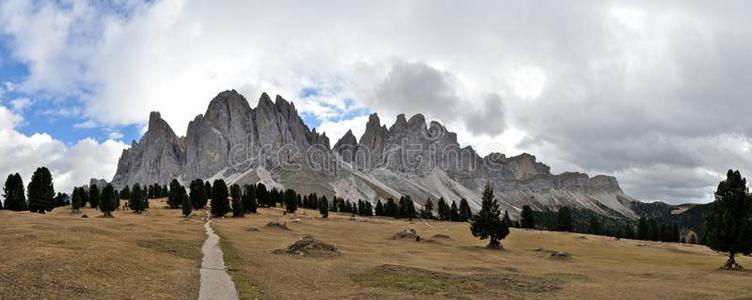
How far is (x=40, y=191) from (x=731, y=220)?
137 meters

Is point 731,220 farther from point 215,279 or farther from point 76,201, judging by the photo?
point 76,201

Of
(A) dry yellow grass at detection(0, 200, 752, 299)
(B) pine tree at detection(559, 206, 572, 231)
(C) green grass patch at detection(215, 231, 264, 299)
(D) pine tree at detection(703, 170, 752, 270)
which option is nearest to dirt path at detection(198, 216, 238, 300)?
(C) green grass patch at detection(215, 231, 264, 299)

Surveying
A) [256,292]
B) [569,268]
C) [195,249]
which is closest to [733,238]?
[569,268]

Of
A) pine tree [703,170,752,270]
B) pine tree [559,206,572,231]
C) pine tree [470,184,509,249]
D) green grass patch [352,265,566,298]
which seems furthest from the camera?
pine tree [559,206,572,231]

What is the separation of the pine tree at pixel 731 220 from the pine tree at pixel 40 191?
133 m

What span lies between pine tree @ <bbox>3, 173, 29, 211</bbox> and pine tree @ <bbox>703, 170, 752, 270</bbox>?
461 ft

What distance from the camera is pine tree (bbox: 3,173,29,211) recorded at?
418ft

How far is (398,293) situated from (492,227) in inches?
2266

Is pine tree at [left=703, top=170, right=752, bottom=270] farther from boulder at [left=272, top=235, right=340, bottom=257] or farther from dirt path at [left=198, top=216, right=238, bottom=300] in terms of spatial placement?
dirt path at [left=198, top=216, right=238, bottom=300]

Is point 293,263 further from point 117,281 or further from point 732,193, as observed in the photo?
point 732,193

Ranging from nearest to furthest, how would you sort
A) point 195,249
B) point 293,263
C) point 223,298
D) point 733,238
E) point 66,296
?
1. point 66,296
2. point 223,298
3. point 293,263
4. point 195,249
5. point 733,238

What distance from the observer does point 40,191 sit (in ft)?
415

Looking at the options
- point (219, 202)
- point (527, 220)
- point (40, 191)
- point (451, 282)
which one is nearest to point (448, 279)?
point (451, 282)

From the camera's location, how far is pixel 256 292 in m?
35.4
